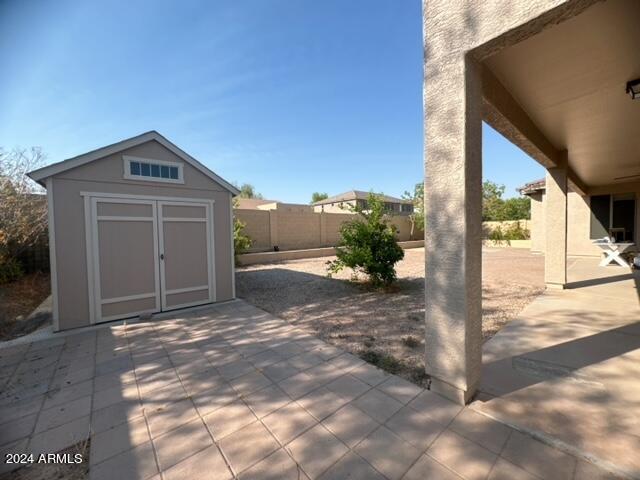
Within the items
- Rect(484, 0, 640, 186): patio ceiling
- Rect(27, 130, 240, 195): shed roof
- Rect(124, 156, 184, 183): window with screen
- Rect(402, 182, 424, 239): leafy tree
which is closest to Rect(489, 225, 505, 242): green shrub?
Rect(402, 182, 424, 239): leafy tree

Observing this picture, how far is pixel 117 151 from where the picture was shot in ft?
14.2

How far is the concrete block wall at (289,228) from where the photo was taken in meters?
11.9

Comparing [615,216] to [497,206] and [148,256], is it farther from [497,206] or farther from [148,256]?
[148,256]

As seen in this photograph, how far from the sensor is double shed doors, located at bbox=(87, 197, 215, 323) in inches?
168

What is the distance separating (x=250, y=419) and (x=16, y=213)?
9.37m

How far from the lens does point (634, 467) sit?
1466mm

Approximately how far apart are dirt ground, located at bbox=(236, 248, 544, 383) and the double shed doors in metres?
1.34

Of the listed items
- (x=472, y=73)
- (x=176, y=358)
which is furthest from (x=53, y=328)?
(x=472, y=73)

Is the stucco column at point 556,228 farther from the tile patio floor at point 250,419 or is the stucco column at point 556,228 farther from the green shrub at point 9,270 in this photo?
the green shrub at point 9,270

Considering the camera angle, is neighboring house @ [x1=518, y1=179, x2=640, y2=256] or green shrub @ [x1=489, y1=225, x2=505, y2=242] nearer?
neighboring house @ [x1=518, y1=179, x2=640, y2=256]

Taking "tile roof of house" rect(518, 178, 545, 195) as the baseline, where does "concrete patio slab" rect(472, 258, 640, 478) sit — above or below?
below

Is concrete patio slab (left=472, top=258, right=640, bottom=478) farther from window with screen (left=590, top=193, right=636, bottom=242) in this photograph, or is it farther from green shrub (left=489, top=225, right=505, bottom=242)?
green shrub (left=489, top=225, right=505, bottom=242)

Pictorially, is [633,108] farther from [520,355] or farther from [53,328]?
[53,328]

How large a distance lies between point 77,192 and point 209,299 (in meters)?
2.81
